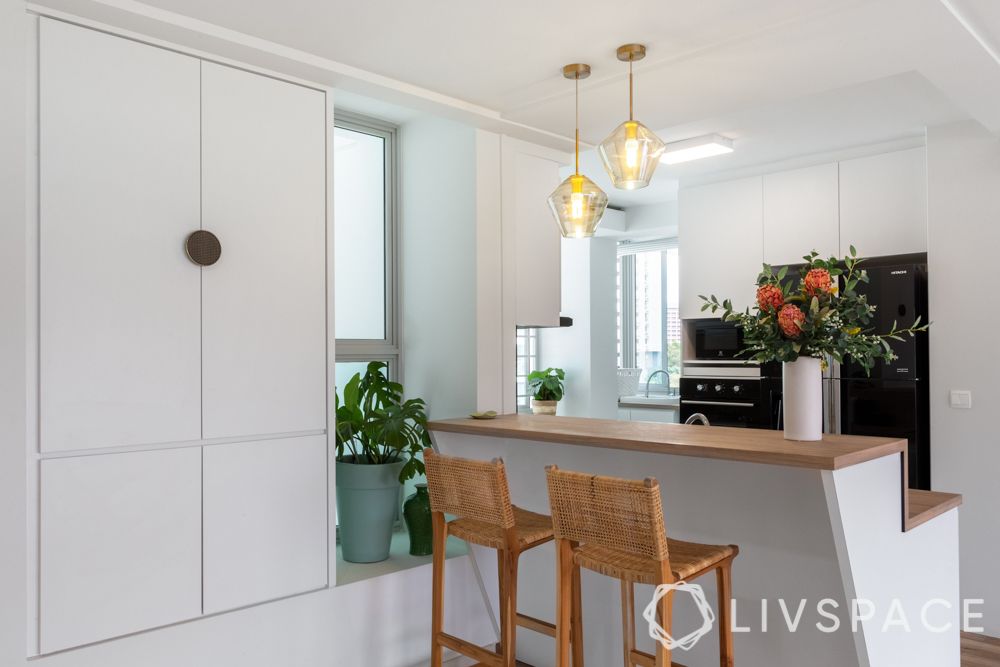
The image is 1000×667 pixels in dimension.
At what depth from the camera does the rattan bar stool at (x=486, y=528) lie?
2.54 meters

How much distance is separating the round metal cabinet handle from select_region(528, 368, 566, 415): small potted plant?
154 inches


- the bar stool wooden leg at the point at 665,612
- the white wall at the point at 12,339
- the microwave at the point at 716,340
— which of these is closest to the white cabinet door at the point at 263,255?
the white wall at the point at 12,339

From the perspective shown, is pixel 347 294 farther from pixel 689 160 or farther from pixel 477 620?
pixel 689 160

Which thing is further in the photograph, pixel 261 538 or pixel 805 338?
pixel 261 538

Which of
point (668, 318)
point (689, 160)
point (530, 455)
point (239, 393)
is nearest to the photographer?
point (239, 393)

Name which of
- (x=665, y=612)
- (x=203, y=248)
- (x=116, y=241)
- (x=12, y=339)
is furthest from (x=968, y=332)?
(x=12, y=339)

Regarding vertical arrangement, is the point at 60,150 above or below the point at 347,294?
above

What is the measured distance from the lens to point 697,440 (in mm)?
2549

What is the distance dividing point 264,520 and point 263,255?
1.01 metres

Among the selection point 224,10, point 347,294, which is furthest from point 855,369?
point 224,10

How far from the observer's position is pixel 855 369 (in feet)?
13.9

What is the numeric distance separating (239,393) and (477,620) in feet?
5.18

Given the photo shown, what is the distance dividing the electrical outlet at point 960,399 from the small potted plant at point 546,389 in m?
3.04

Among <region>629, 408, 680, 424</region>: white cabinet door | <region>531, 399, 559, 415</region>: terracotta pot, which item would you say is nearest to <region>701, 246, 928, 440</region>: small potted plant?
<region>629, 408, 680, 424</region>: white cabinet door
